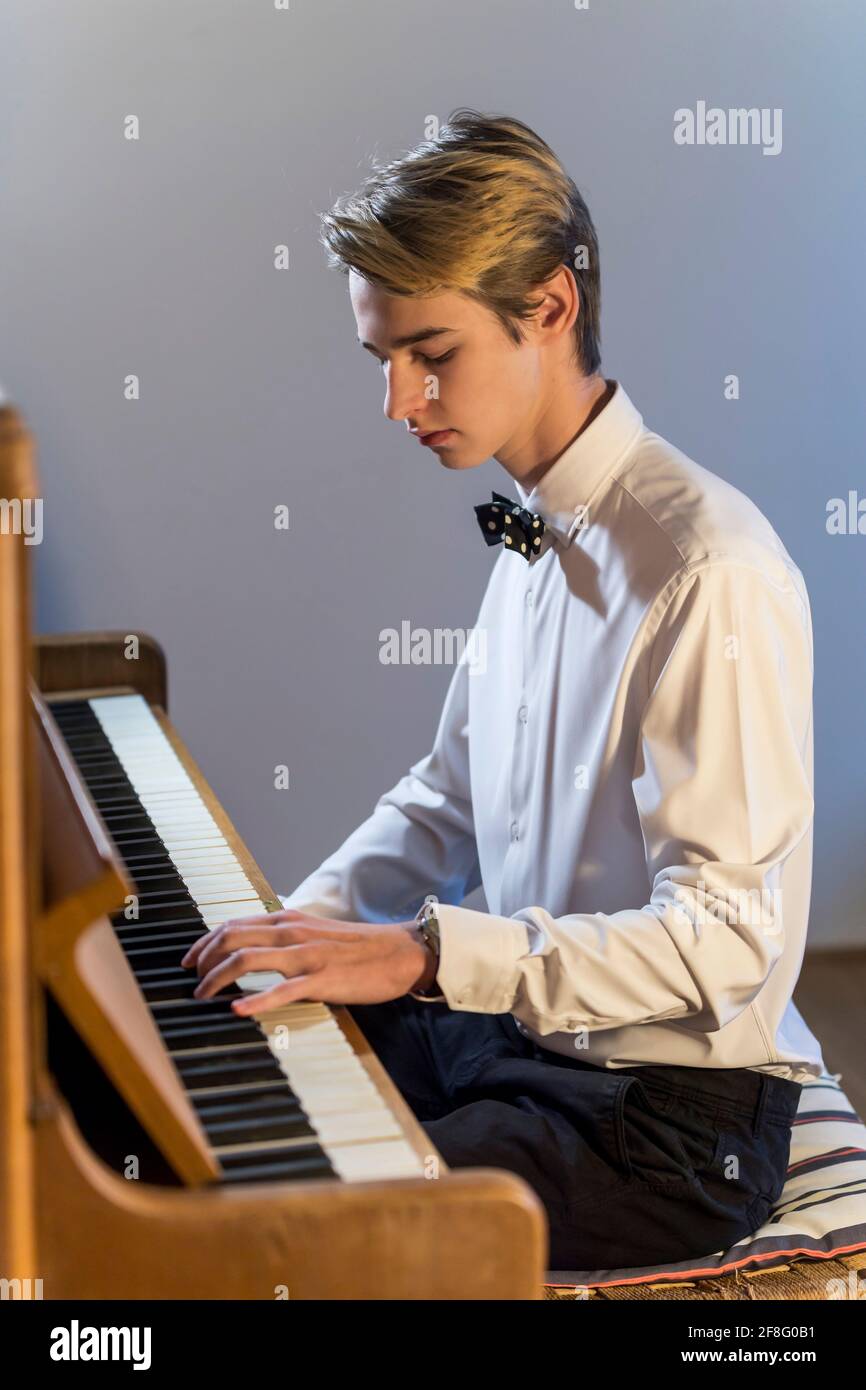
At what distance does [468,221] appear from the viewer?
1.62 m

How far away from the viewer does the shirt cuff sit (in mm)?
1352

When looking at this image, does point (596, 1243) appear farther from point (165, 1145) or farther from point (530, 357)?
point (530, 357)

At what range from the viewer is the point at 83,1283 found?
0.88m

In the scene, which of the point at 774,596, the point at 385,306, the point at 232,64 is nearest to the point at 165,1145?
the point at 774,596

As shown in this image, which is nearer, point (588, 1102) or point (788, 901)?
point (588, 1102)

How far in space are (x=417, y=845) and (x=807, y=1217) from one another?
2.28ft

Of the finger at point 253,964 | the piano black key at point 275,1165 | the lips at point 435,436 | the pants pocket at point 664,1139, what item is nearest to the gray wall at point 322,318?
the lips at point 435,436

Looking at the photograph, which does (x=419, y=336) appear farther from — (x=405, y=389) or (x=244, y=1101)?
(x=244, y=1101)

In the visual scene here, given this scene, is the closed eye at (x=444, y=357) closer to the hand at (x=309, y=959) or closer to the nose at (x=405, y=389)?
the nose at (x=405, y=389)

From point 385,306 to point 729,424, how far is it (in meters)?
1.60

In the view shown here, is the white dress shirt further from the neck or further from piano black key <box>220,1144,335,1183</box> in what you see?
piano black key <box>220,1144,335,1183</box>

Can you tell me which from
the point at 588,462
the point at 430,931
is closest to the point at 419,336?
the point at 588,462

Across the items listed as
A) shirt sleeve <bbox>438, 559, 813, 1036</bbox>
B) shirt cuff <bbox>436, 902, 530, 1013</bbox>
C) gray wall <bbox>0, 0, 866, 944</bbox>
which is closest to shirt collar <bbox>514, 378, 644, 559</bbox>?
shirt sleeve <bbox>438, 559, 813, 1036</bbox>

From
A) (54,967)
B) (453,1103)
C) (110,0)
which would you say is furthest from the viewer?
(110,0)
